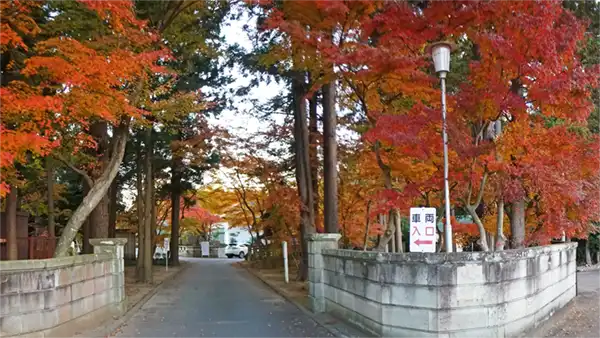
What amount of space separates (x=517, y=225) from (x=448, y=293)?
530 centimetres

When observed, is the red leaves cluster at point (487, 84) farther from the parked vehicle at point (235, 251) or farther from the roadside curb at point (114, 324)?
the parked vehicle at point (235, 251)

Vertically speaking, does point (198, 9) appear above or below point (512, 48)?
above

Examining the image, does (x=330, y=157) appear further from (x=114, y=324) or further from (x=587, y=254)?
(x=587, y=254)

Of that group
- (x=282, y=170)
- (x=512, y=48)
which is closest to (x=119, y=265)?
(x=512, y=48)

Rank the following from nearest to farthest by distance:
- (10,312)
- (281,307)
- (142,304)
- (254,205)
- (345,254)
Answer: (10,312) < (345,254) < (281,307) < (142,304) < (254,205)

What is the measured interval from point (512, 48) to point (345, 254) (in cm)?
479

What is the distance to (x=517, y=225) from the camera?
12.0m

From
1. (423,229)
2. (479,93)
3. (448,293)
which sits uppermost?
(479,93)

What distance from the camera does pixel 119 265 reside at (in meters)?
13.1

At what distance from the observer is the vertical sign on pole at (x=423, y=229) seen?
8156mm

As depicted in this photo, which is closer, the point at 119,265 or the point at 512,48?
the point at 512,48

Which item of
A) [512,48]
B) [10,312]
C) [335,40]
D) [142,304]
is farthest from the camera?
[142,304]

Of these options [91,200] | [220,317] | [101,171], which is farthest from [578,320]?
[101,171]

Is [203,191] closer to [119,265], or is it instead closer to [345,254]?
[119,265]
